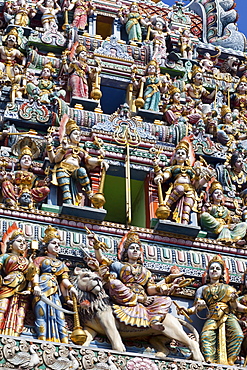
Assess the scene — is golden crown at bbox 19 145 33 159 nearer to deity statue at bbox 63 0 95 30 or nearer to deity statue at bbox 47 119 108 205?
deity statue at bbox 47 119 108 205

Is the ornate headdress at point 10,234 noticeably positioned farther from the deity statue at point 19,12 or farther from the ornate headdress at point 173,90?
the deity statue at point 19,12

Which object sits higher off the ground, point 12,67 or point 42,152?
point 12,67

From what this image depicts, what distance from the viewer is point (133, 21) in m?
22.2

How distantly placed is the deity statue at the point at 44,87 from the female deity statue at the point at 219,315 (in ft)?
17.4

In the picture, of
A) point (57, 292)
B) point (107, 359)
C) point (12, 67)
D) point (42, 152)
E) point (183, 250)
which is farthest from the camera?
point (12, 67)

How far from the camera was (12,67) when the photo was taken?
66.6 feet

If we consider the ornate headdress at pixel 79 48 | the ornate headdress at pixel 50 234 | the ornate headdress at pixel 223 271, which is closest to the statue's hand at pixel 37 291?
the ornate headdress at pixel 50 234

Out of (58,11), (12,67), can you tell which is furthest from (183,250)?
(58,11)

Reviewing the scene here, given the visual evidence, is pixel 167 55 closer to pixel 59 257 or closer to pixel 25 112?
pixel 25 112

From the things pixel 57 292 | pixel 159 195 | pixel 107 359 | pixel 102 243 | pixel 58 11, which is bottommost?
pixel 107 359

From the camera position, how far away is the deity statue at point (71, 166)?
17266 mm

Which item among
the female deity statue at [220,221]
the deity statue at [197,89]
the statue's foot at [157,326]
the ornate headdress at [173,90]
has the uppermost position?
the deity statue at [197,89]

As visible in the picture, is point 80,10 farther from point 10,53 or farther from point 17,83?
point 17,83

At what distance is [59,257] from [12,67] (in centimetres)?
573
